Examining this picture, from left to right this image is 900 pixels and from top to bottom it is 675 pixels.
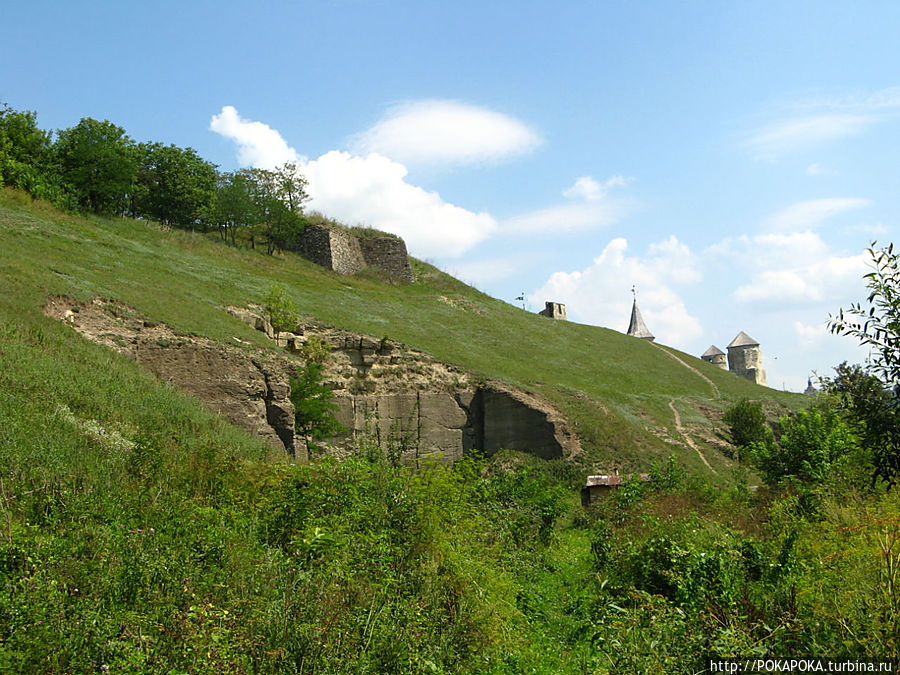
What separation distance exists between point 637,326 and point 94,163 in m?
68.9

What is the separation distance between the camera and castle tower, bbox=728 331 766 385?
9556cm

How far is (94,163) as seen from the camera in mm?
42250

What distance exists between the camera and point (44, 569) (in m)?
4.71

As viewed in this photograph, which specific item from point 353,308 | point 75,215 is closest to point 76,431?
point 353,308

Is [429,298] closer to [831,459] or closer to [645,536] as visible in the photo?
[831,459]

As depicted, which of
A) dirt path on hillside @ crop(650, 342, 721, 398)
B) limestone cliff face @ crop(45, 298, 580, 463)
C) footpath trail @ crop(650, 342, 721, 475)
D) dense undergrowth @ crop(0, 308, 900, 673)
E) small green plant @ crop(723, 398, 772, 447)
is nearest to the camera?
dense undergrowth @ crop(0, 308, 900, 673)

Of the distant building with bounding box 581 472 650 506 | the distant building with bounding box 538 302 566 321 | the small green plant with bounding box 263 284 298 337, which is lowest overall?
the distant building with bounding box 581 472 650 506

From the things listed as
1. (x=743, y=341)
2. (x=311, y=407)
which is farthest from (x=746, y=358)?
(x=311, y=407)

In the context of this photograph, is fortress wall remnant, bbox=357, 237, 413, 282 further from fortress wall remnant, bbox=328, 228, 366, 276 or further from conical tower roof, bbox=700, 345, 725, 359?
conical tower roof, bbox=700, 345, 725, 359

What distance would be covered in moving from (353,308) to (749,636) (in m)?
36.7

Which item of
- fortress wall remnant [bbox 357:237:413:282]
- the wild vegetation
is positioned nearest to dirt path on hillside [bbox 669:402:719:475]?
the wild vegetation

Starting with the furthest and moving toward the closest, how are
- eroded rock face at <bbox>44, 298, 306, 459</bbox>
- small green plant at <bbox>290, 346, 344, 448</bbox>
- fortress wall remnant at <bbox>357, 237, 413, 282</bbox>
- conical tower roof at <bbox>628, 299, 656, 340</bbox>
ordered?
conical tower roof at <bbox>628, 299, 656, 340</bbox> < fortress wall remnant at <bbox>357, 237, 413, 282</bbox> < small green plant at <bbox>290, 346, 344, 448</bbox> < eroded rock face at <bbox>44, 298, 306, 459</bbox>

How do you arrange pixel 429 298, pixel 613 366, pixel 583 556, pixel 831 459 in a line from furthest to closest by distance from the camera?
pixel 429 298
pixel 613 366
pixel 831 459
pixel 583 556

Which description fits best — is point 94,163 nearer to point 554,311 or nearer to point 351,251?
point 351,251
